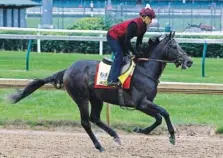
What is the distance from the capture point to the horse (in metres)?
8.80

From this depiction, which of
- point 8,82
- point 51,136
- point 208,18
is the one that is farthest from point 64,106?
point 208,18

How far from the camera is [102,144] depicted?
9492 mm

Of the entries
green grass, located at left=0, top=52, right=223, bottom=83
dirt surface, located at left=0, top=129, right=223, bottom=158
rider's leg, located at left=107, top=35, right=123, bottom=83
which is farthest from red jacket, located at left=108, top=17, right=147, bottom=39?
green grass, located at left=0, top=52, right=223, bottom=83

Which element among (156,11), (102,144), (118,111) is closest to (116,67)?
(102,144)

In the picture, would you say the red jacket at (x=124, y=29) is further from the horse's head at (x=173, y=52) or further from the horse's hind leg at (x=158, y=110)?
the horse's hind leg at (x=158, y=110)

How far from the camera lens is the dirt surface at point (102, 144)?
8609mm

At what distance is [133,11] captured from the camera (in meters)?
35.7

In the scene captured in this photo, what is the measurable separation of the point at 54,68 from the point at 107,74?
8.10 metres

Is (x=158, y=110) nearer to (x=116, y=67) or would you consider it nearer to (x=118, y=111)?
(x=116, y=67)

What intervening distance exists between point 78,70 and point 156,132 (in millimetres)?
1855

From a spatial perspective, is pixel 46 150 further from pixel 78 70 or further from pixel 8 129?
pixel 8 129

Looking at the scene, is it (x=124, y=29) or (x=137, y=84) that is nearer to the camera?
(x=137, y=84)

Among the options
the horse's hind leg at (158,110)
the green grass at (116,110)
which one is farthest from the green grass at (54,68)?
the horse's hind leg at (158,110)

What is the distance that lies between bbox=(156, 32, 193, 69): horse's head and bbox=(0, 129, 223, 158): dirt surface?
1032 mm
